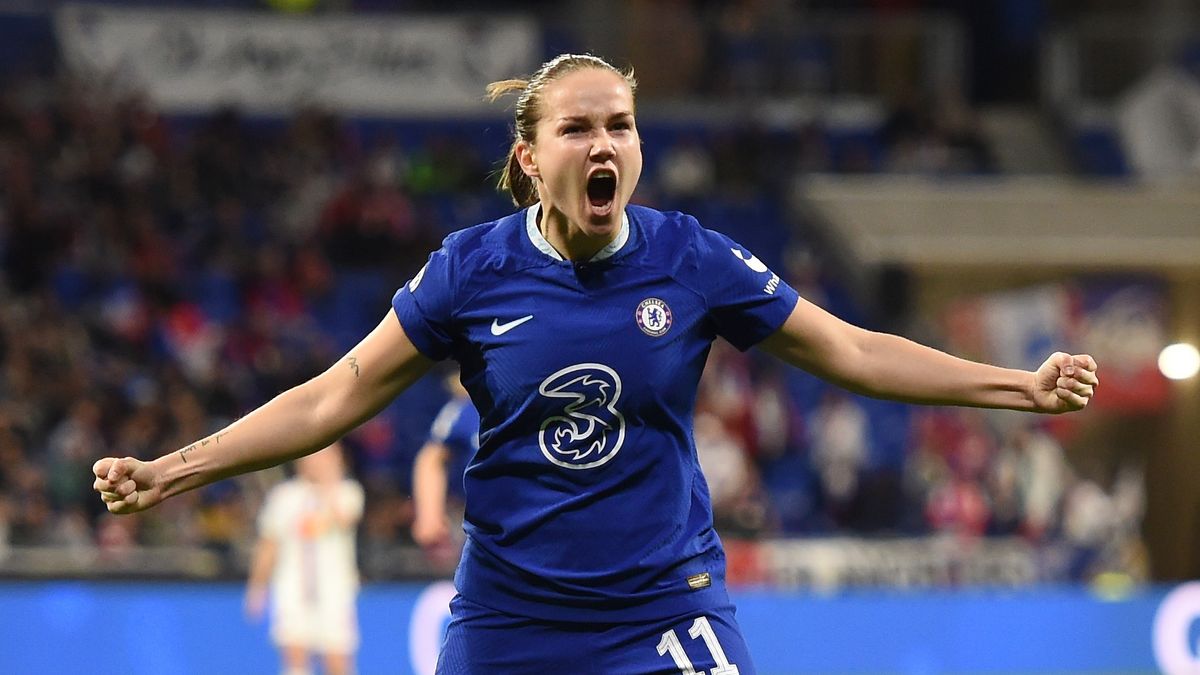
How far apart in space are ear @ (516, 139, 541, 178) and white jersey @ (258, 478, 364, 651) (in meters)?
8.32

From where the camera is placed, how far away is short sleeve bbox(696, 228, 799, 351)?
3701 millimetres

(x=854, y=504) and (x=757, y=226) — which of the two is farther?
(x=757, y=226)

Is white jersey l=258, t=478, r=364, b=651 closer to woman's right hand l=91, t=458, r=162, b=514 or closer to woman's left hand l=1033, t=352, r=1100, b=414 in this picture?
woman's right hand l=91, t=458, r=162, b=514

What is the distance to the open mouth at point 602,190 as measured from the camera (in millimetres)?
3590

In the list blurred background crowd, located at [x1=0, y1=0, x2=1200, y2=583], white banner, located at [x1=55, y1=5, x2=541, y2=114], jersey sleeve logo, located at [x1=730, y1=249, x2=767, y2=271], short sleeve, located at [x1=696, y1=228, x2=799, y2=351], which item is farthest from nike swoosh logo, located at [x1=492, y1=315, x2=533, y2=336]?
white banner, located at [x1=55, y1=5, x2=541, y2=114]

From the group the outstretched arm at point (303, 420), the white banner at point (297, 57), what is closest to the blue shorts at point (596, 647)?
the outstretched arm at point (303, 420)

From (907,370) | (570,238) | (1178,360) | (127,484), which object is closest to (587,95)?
(570,238)

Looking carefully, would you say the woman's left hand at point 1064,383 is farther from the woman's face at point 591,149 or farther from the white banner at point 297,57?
the white banner at point 297,57

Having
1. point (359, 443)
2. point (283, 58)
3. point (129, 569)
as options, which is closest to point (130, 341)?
point (359, 443)

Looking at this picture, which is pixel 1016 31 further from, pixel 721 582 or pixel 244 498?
pixel 721 582

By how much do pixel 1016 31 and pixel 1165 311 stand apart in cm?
421

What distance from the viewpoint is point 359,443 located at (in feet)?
49.6

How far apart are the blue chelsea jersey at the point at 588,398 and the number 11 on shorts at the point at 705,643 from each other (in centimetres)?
4

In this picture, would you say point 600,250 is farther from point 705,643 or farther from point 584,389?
point 705,643
